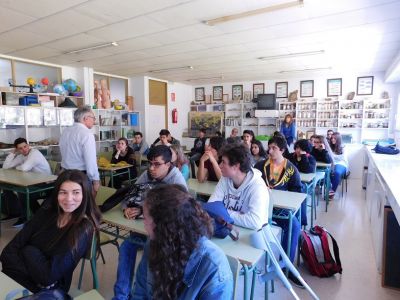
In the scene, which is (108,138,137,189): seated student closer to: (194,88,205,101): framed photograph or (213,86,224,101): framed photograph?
(213,86,224,101): framed photograph

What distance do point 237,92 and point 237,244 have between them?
820cm

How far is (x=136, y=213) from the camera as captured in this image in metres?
2.10

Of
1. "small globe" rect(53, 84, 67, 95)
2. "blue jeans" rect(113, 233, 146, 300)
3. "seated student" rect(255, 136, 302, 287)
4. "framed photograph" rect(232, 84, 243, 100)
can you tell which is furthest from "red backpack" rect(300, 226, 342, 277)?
"framed photograph" rect(232, 84, 243, 100)

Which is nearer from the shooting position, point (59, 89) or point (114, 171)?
point (114, 171)

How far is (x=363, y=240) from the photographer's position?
3.42 m

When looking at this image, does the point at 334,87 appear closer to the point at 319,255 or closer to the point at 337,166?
the point at 337,166

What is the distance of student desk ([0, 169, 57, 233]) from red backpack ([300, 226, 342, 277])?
3176 mm

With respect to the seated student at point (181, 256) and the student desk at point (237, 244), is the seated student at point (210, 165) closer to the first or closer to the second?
the student desk at point (237, 244)

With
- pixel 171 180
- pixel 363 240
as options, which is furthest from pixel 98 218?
pixel 363 240

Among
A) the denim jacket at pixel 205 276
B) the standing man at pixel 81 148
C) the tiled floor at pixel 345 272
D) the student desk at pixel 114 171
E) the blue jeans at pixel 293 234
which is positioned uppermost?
the standing man at pixel 81 148

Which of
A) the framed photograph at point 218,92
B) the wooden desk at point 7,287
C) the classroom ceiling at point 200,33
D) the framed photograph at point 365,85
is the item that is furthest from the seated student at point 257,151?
the framed photograph at point 218,92

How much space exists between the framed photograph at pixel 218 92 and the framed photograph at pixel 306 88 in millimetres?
2622

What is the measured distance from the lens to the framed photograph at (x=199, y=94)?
1010cm

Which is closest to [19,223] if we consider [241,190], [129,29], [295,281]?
[129,29]
